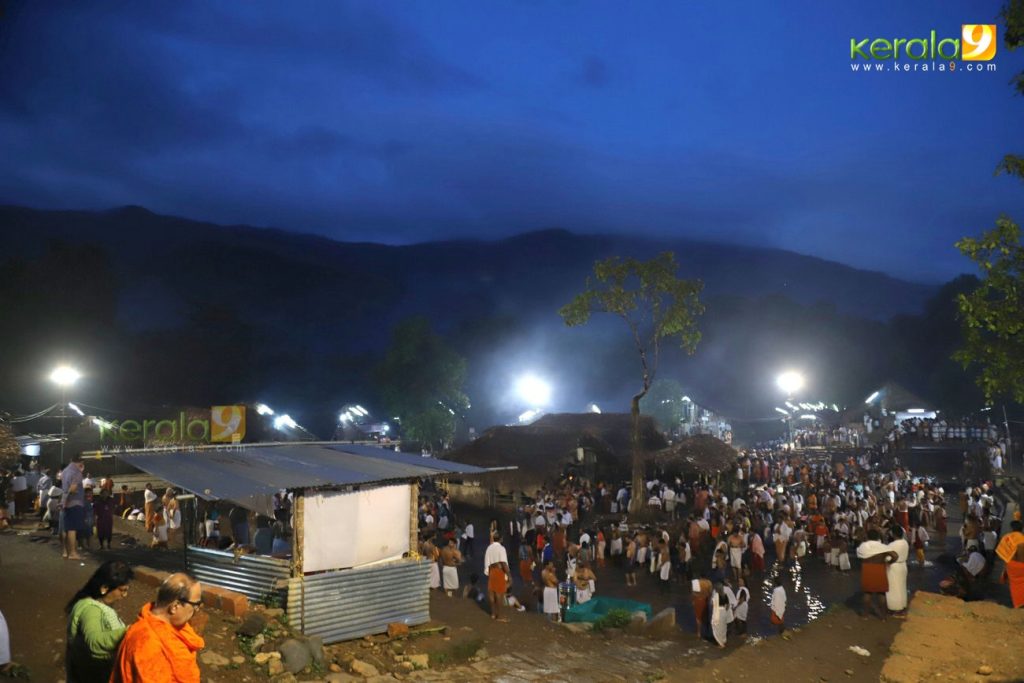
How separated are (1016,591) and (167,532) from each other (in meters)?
15.3

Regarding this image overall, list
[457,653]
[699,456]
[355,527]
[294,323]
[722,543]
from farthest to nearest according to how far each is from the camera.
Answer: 1. [294,323]
2. [699,456]
3. [722,543]
4. [355,527]
5. [457,653]

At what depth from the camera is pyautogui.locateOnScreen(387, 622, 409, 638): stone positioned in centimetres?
938

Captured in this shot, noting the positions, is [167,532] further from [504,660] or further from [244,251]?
[244,251]

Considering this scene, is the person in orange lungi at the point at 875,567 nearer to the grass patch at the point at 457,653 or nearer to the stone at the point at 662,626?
the stone at the point at 662,626

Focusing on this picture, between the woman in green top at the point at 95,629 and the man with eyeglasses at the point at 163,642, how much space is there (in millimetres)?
395

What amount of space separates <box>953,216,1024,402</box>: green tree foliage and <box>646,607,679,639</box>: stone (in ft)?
21.7

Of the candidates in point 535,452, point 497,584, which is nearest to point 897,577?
point 497,584

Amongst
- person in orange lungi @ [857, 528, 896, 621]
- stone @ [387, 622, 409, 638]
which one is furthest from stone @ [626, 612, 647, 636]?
stone @ [387, 622, 409, 638]

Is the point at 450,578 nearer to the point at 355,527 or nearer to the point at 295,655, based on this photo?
the point at 355,527

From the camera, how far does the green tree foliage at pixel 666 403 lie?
2350 inches

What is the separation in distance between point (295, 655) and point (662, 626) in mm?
6556

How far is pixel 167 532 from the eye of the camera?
13828mm

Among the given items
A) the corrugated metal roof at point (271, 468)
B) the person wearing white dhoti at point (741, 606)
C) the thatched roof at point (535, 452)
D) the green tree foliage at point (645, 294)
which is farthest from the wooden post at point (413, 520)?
the thatched roof at point (535, 452)

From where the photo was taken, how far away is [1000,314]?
11.5 m
